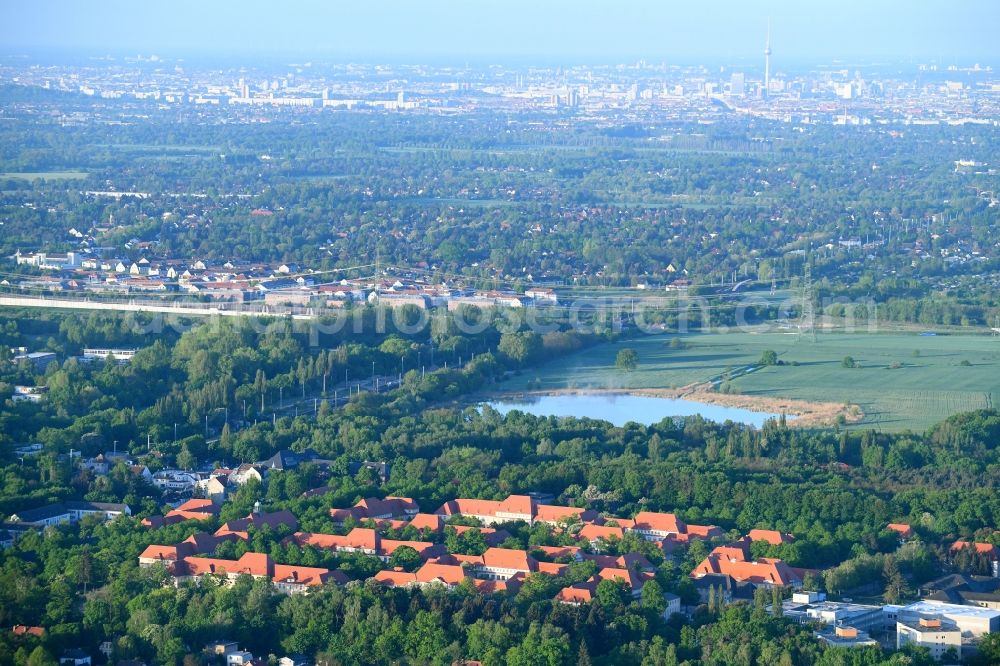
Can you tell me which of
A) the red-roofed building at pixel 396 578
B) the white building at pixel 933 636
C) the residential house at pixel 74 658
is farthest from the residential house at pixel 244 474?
the white building at pixel 933 636

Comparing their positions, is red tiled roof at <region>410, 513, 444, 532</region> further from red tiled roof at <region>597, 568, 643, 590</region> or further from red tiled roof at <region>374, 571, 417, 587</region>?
red tiled roof at <region>597, 568, 643, 590</region>

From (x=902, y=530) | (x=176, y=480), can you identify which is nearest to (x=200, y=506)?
(x=176, y=480)

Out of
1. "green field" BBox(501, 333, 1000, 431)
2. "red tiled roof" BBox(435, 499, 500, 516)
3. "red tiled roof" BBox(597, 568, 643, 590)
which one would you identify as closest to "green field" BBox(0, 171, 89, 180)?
"green field" BBox(501, 333, 1000, 431)

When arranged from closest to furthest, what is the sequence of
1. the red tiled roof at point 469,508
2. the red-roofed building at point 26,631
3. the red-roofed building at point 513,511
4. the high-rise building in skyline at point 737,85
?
1. the red-roofed building at point 26,631
2. the red-roofed building at point 513,511
3. the red tiled roof at point 469,508
4. the high-rise building in skyline at point 737,85

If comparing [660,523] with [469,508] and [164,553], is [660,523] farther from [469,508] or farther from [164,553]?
[164,553]

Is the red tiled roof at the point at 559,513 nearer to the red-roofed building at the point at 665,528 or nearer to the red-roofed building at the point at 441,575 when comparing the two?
the red-roofed building at the point at 665,528

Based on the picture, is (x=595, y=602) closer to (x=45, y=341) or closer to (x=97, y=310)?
(x=45, y=341)

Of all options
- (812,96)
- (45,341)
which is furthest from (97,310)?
(812,96)
